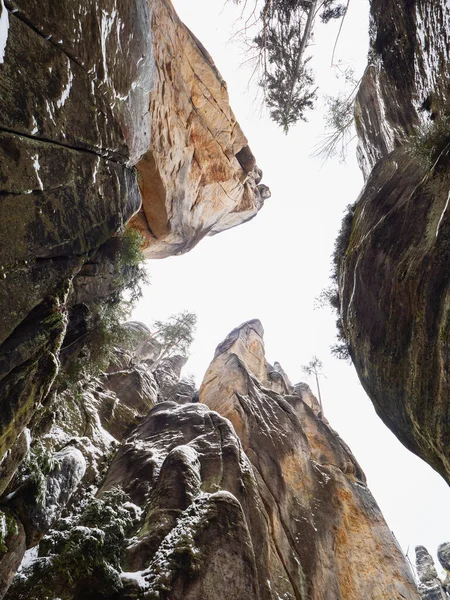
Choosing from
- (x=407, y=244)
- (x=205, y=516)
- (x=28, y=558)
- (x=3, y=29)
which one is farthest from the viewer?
(x=205, y=516)

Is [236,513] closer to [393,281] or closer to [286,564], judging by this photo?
[286,564]

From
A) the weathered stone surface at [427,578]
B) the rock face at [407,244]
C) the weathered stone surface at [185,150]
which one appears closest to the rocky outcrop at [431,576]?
the weathered stone surface at [427,578]

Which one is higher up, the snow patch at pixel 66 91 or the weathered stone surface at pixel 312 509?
the snow patch at pixel 66 91

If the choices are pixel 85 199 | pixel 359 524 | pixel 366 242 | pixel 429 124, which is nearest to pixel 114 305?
pixel 85 199

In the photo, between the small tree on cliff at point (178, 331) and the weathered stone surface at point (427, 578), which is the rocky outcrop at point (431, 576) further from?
the small tree on cliff at point (178, 331)

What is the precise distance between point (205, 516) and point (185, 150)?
16765 millimetres

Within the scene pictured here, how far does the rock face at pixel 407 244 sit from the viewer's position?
22.7 feet

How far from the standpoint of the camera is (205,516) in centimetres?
809

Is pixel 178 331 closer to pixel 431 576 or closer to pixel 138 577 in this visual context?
pixel 138 577

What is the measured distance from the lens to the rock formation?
22.7ft

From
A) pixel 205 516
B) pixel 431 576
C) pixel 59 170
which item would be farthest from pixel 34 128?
pixel 431 576

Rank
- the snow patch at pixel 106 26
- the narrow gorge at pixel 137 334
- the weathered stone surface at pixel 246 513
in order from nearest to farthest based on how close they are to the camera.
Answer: the narrow gorge at pixel 137 334 → the snow patch at pixel 106 26 → the weathered stone surface at pixel 246 513

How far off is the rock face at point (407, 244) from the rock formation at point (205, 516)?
5386 millimetres

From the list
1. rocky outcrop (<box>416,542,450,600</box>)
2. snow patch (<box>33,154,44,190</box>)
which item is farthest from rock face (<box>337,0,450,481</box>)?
rocky outcrop (<box>416,542,450,600</box>)
